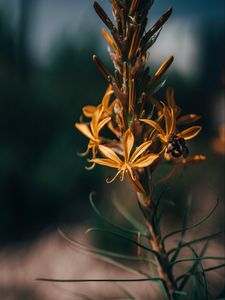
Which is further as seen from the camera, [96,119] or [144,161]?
[96,119]

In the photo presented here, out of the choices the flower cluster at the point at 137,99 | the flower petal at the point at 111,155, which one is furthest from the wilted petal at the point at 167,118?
the flower petal at the point at 111,155

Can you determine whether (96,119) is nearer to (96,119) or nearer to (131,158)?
(96,119)

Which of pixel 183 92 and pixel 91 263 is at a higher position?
pixel 183 92

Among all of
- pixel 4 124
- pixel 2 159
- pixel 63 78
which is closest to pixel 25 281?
pixel 2 159

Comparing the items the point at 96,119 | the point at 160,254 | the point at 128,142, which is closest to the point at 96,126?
the point at 96,119

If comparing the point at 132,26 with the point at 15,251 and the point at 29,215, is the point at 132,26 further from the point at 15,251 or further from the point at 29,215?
the point at 29,215

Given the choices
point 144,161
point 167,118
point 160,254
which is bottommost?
point 160,254

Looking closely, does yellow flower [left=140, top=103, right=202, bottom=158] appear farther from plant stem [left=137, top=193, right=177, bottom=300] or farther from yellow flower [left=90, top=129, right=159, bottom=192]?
plant stem [left=137, top=193, right=177, bottom=300]

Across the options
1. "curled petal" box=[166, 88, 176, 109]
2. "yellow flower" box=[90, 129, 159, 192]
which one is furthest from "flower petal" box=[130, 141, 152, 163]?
"curled petal" box=[166, 88, 176, 109]
